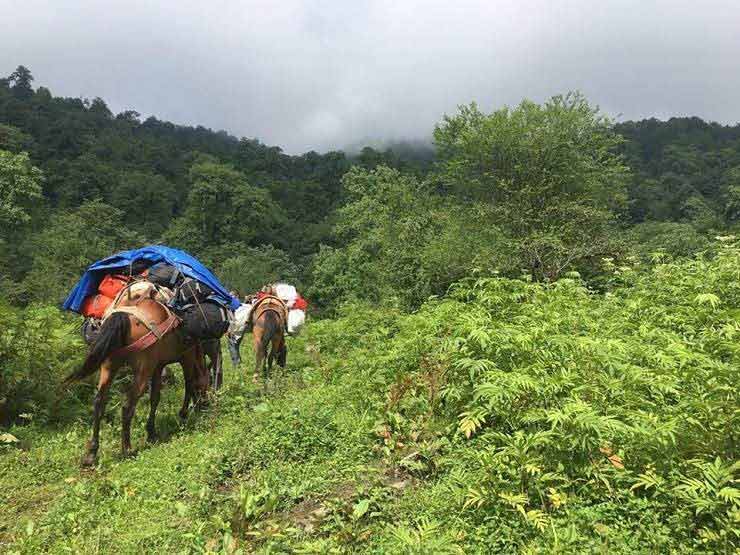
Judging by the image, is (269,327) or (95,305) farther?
(269,327)

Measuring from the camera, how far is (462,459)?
4406 mm

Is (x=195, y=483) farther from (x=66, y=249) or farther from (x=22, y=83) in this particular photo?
(x=22, y=83)

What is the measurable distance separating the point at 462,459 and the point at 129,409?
3983 millimetres

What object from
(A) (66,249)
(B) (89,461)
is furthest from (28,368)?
(A) (66,249)

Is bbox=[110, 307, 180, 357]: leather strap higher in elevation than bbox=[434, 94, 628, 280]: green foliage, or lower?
lower

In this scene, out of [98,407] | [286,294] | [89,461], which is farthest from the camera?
[286,294]

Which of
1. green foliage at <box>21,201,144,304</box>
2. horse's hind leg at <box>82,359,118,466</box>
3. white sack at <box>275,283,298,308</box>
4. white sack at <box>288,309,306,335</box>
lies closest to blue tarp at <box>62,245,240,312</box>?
horse's hind leg at <box>82,359,118,466</box>

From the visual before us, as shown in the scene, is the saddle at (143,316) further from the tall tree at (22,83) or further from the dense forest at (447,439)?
the tall tree at (22,83)

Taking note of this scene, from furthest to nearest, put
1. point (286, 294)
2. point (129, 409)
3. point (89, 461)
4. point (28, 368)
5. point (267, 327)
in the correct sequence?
point (286, 294) < point (267, 327) < point (28, 368) < point (129, 409) < point (89, 461)

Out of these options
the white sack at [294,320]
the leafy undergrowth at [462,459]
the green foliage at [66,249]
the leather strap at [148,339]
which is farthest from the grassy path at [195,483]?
the green foliage at [66,249]

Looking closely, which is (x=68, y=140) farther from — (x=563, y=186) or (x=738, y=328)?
(x=738, y=328)

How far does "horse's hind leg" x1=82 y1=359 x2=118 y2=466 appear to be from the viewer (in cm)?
586

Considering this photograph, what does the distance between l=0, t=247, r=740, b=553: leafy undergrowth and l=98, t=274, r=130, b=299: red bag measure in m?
1.96

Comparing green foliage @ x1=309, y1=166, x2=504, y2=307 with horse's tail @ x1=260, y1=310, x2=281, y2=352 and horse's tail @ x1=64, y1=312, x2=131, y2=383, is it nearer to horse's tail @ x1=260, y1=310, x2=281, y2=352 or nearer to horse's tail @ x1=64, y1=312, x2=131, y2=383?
horse's tail @ x1=260, y1=310, x2=281, y2=352
